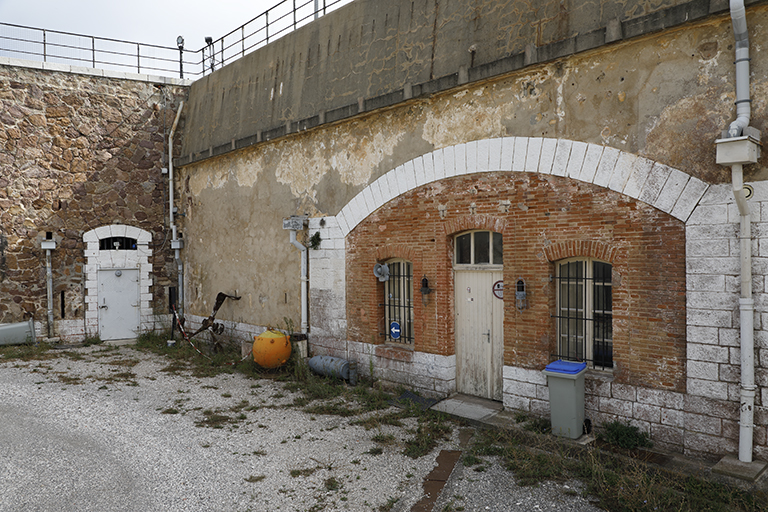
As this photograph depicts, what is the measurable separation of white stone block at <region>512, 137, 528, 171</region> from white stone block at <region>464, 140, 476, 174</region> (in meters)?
→ 0.57

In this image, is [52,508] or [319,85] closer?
[52,508]

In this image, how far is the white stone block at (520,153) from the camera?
7.12 metres

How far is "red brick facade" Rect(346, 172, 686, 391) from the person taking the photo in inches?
237

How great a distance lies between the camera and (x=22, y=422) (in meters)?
7.60

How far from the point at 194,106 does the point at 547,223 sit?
10803 mm

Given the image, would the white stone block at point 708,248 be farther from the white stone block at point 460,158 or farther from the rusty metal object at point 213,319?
the rusty metal object at point 213,319

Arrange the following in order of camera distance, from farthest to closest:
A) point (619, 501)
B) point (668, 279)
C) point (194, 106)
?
point (194, 106) → point (668, 279) → point (619, 501)

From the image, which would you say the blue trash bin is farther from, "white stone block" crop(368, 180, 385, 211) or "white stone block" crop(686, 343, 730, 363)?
"white stone block" crop(368, 180, 385, 211)

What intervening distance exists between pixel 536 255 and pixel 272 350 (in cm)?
538

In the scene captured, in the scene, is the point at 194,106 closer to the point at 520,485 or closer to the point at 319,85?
the point at 319,85

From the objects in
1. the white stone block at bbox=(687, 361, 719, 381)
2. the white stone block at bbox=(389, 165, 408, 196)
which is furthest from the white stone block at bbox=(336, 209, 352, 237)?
the white stone block at bbox=(687, 361, 719, 381)

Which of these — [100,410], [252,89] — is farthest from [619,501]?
[252,89]

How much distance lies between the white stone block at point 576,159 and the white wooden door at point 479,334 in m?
1.81

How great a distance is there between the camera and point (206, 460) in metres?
6.27
